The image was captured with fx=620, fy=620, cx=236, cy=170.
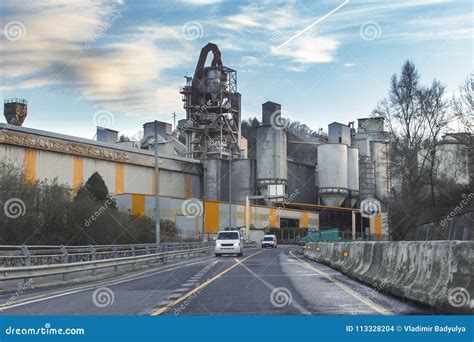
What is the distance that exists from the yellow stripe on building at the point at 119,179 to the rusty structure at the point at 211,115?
17125 mm

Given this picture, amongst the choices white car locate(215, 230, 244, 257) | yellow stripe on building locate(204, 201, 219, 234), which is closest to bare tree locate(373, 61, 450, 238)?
white car locate(215, 230, 244, 257)

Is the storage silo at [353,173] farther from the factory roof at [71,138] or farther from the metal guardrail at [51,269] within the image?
the metal guardrail at [51,269]

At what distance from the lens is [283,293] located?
14.7 metres

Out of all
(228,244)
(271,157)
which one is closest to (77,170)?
(271,157)

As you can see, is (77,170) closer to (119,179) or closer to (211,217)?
(119,179)

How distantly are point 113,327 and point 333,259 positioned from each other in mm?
22490

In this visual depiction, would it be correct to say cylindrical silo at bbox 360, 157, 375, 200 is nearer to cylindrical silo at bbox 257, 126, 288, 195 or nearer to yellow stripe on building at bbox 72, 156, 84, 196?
cylindrical silo at bbox 257, 126, 288, 195

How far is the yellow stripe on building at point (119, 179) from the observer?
287 feet

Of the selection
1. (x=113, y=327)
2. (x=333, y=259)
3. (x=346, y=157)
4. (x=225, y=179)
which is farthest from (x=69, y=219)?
(x=346, y=157)

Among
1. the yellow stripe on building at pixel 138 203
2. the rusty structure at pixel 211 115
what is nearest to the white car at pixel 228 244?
the yellow stripe on building at pixel 138 203

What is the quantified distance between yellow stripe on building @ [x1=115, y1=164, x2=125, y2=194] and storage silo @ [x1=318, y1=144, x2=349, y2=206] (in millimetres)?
38349

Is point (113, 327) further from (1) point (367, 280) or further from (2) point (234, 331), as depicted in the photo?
(1) point (367, 280)

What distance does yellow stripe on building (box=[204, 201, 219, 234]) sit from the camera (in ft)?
304

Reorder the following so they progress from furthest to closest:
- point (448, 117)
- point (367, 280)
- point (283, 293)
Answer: point (448, 117), point (367, 280), point (283, 293)
